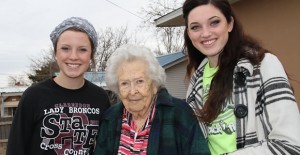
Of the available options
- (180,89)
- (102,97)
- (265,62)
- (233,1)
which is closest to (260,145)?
(265,62)

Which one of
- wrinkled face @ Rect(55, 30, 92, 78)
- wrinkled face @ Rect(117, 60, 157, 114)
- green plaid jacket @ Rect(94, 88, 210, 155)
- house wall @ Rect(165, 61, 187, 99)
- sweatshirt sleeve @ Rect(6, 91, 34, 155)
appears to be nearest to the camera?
green plaid jacket @ Rect(94, 88, 210, 155)

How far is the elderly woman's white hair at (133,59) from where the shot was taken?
2.63m

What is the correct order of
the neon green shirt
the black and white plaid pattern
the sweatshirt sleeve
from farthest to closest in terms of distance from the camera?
the sweatshirt sleeve → the neon green shirt → the black and white plaid pattern

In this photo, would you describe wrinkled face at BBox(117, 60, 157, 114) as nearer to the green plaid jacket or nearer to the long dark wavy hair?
the green plaid jacket

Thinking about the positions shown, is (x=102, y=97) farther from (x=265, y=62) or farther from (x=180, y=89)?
(x=180, y=89)

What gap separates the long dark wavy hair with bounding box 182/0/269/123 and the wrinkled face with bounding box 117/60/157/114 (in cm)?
40

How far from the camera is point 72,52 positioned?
2.88m

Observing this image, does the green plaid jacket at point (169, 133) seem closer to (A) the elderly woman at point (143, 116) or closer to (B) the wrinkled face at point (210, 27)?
(A) the elderly woman at point (143, 116)

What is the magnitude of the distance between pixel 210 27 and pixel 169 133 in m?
0.78

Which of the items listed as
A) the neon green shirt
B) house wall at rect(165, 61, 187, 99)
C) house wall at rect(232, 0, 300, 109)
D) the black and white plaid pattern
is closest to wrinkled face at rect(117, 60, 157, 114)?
the neon green shirt

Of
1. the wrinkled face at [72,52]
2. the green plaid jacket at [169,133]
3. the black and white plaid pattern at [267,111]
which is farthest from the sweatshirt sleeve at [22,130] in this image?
the black and white plaid pattern at [267,111]

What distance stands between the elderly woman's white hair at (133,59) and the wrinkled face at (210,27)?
36cm

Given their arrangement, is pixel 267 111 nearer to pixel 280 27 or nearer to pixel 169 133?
pixel 169 133

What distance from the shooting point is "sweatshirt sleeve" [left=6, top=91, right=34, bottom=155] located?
2.69 meters
